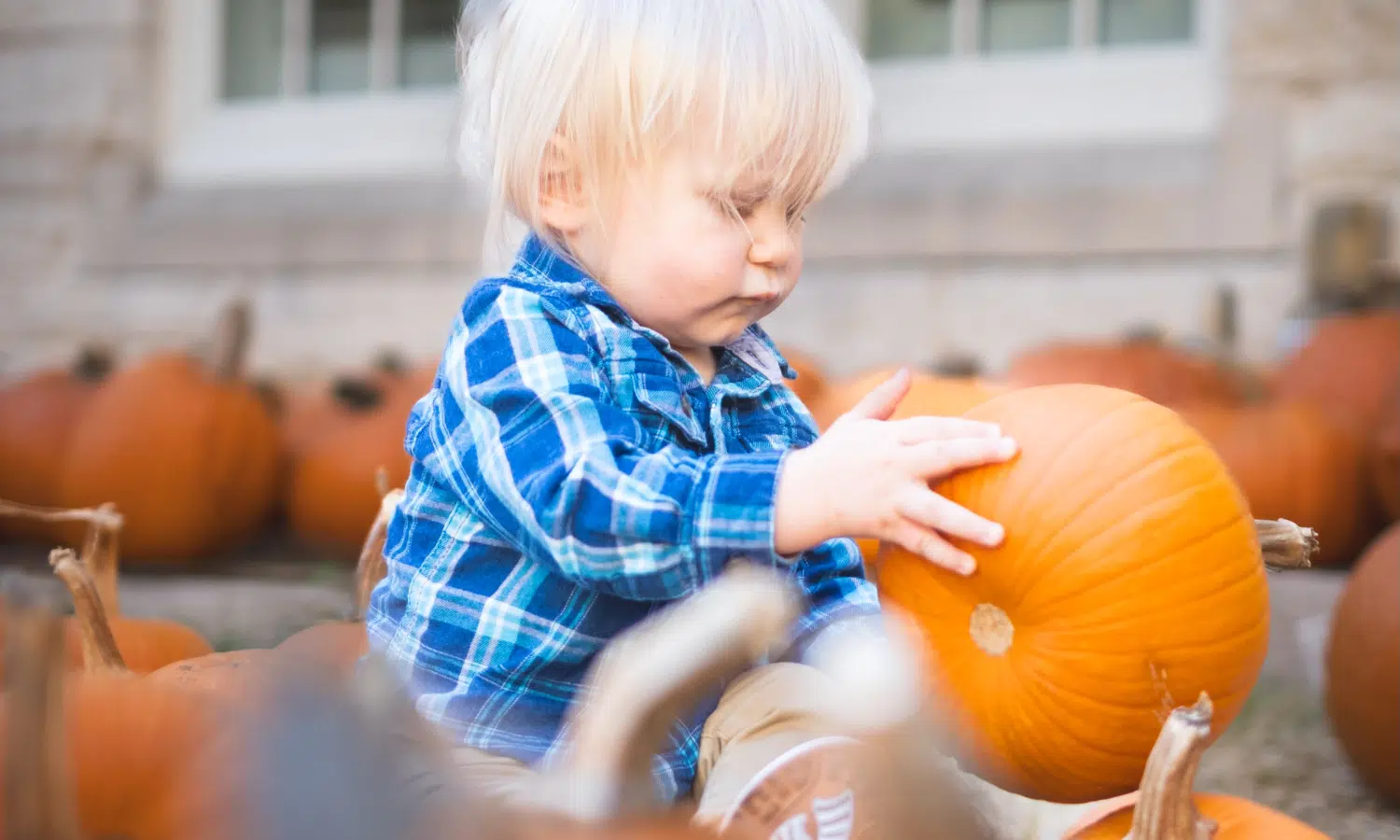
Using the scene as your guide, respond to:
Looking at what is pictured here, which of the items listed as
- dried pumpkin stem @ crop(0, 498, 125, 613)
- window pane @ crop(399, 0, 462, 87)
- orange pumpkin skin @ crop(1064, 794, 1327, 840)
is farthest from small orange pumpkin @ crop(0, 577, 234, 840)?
window pane @ crop(399, 0, 462, 87)

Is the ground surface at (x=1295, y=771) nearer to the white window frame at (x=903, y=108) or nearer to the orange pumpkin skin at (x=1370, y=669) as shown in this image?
the orange pumpkin skin at (x=1370, y=669)

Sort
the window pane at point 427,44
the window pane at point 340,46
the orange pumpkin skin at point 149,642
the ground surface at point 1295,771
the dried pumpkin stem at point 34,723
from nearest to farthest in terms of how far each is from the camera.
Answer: the dried pumpkin stem at point 34,723
the orange pumpkin skin at point 149,642
the ground surface at point 1295,771
the window pane at point 427,44
the window pane at point 340,46

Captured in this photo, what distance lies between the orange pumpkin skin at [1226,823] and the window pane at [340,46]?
4.55m

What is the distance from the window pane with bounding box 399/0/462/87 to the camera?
5.03m

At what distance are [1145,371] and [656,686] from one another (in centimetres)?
290

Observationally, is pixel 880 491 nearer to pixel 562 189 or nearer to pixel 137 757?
pixel 562 189

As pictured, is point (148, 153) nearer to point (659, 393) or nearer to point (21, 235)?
point (21, 235)

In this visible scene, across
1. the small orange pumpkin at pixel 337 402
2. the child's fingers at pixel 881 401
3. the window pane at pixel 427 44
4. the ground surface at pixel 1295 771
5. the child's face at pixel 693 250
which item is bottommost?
the ground surface at pixel 1295 771

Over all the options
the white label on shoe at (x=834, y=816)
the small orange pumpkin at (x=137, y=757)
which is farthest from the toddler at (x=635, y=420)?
the small orange pumpkin at (x=137, y=757)

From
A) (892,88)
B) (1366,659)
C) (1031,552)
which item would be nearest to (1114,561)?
(1031,552)

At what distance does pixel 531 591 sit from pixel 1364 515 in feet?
8.31

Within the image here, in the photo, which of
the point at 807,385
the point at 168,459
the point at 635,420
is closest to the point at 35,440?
the point at 168,459

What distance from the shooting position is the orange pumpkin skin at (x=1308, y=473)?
3.00 metres

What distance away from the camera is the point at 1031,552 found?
1123mm
